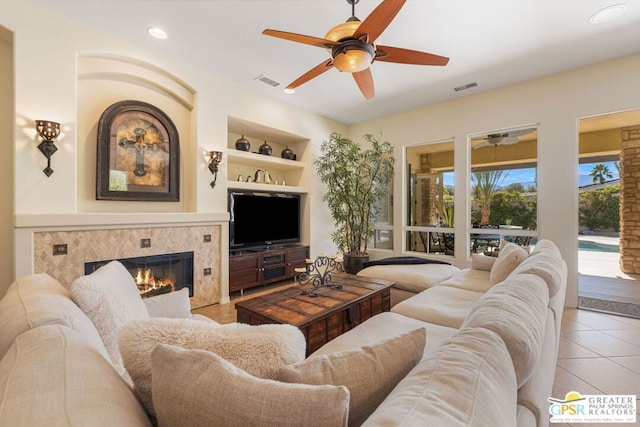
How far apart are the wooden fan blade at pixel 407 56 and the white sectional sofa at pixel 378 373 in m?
1.77

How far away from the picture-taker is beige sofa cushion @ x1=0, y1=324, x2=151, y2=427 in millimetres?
494

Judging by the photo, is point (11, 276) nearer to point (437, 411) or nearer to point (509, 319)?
point (437, 411)

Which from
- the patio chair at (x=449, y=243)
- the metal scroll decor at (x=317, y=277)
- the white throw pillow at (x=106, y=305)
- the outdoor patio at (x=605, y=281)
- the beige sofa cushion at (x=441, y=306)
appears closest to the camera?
the white throw pillow at (x=106, y=305)

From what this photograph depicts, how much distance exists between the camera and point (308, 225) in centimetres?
515

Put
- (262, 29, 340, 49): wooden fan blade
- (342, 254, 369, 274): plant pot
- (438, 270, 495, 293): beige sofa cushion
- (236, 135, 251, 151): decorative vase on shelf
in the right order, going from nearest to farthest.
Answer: (262, 29, 340, 49): wooden fan blade, (438, 270, 495, 293): beige sofa cushion, (236, 135, 251, 151): decorative vase on shelf, (342, 254, 369, 274): plant pot

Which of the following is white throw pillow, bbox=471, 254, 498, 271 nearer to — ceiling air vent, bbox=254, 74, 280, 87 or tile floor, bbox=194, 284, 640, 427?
tile floor, bbox=194, 284, 640, 427

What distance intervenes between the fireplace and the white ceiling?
241 centimetres

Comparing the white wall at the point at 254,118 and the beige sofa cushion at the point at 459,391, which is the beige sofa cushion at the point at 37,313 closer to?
the beige sofa cushion at the point at 459,391

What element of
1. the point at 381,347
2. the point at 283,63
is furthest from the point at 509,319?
the point at 283,63

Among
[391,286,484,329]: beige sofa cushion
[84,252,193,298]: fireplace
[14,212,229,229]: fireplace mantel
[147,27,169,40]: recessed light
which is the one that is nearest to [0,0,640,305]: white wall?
[14,212,229,229]: fireplace mantel

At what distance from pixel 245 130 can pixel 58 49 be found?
232 cm

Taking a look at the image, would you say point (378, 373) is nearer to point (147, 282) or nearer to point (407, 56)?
point (407, 56)

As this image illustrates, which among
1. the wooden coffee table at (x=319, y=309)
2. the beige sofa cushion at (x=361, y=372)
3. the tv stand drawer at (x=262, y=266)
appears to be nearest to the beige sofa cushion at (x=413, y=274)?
the wooden coffee table at (x=319, y=309)

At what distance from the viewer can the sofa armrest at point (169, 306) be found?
171cm
